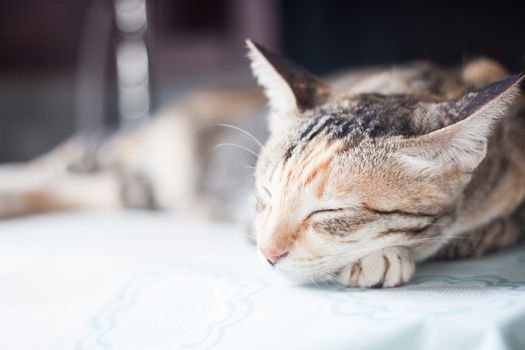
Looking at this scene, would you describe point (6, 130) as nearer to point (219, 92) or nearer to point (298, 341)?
point (219, 92)

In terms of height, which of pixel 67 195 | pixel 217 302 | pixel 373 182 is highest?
pixel 373 182

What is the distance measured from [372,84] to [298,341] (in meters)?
0.71

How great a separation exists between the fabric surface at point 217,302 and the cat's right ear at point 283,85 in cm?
29

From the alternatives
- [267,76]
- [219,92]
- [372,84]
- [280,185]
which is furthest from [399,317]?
[219,92]

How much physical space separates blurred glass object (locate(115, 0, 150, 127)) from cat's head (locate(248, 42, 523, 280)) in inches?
55.9

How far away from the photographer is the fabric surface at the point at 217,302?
67 cm

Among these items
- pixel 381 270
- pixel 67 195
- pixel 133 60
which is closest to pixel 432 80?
pixel 381 270

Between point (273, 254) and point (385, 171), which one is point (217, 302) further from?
point (385, 171)

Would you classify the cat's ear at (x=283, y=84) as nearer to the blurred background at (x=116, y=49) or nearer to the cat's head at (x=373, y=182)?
the cat's head at (x=373, y=182)

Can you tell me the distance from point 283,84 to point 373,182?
282 mm

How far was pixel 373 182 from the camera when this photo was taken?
2.72ft

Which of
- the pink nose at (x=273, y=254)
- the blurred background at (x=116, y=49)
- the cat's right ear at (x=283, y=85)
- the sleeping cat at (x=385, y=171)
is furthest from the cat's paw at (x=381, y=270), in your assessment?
the blurred background at (x=116, y=49)

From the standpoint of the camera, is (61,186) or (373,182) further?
(61,186)

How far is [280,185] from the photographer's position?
865mm
